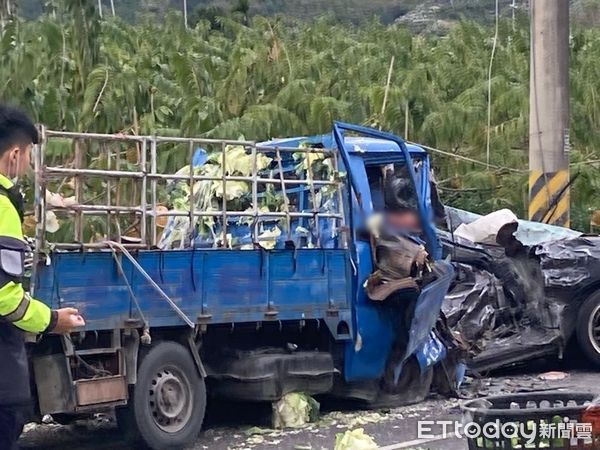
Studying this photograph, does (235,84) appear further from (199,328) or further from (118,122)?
(199,328)

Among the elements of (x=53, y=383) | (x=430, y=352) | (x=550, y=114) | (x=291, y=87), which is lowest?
(x=430, y=352)

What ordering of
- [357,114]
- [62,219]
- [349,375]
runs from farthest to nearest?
1. [357,114]
2. [349,375]
3. [62,219]

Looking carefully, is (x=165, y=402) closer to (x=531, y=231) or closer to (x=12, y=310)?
(x=12, y=310)

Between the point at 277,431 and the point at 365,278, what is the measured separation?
1.35 meters

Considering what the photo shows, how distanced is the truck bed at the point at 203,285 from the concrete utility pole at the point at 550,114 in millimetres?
6128

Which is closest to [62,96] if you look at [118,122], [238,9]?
[118,122]

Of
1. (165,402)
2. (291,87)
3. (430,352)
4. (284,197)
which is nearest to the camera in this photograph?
(165,402)

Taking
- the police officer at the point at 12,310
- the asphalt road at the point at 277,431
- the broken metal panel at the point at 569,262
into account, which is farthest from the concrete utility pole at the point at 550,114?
the police officer at the point at 12,310

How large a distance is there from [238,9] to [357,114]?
17.5 metres

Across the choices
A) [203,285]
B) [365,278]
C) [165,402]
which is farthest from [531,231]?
[165,402]

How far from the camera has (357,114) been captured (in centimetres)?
1892

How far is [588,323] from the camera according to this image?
38.8 feet

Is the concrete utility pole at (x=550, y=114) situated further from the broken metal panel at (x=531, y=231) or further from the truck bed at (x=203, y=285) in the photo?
the truck bed at (x=203, y=285)

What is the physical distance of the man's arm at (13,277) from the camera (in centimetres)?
513
